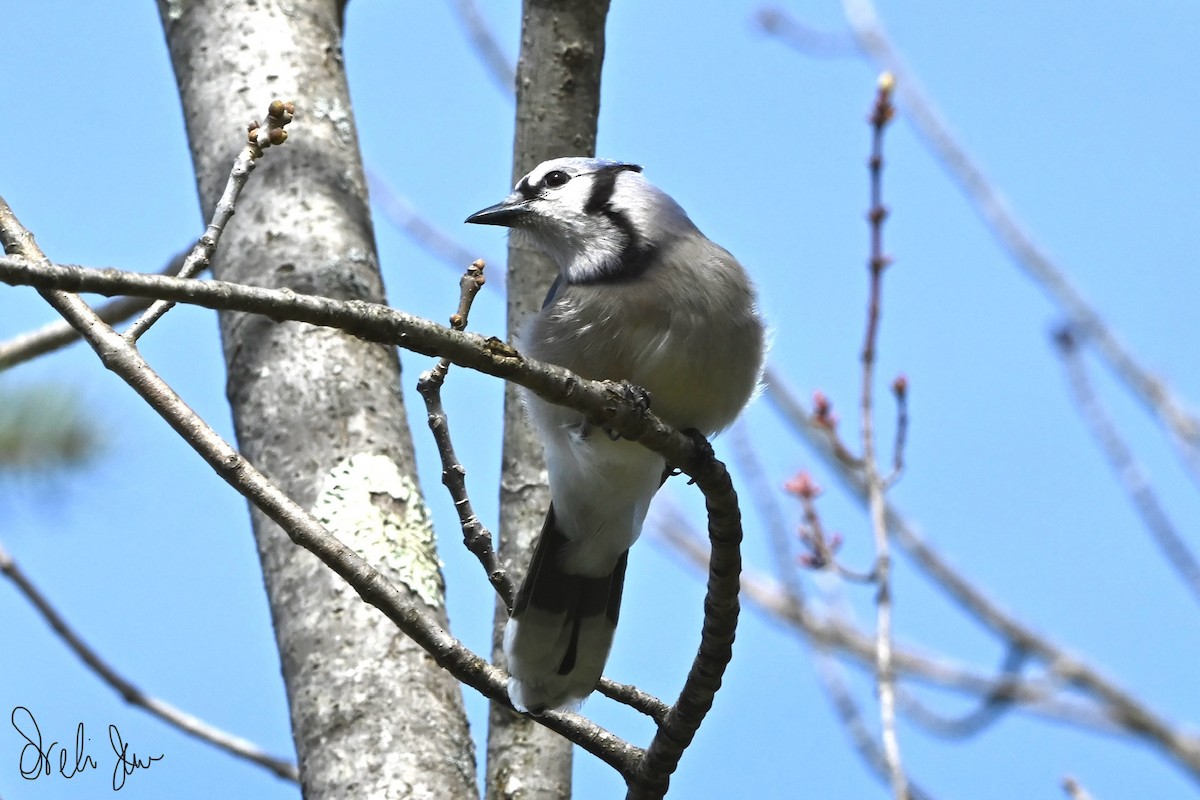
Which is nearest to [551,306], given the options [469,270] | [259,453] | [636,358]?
[636,358]

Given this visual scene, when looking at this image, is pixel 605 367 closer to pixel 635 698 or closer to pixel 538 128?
pixel 635 698

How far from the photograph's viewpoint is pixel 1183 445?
176 inches

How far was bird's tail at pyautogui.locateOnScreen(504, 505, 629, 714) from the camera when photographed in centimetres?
280

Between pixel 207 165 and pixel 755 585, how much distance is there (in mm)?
3121

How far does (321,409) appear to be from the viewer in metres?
3.02

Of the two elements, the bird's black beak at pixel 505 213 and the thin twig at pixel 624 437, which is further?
the bird's black beak at pixel 505 213

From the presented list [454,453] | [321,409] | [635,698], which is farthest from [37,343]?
[635,698]

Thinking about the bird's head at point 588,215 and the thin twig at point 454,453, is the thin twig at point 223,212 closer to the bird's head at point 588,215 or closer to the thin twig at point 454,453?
the thin twig at point 454,453

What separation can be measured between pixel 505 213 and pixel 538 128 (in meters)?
0.30

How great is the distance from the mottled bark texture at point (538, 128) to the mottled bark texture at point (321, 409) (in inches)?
15.6

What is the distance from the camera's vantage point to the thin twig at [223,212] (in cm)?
230

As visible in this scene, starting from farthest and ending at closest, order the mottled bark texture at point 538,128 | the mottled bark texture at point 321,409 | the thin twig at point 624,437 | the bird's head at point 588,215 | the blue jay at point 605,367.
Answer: the mottled bark texture at point 538,128 < the bird's head at point 588,215 < the blue jay at point 605,367 < the mottled bark texture at point 321,409 < the thin twig at point 624,437

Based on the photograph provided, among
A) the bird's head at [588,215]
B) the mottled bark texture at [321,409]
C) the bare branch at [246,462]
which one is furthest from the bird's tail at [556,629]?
the bird's head at [588,215]

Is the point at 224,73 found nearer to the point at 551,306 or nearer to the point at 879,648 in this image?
the point at 551,306
